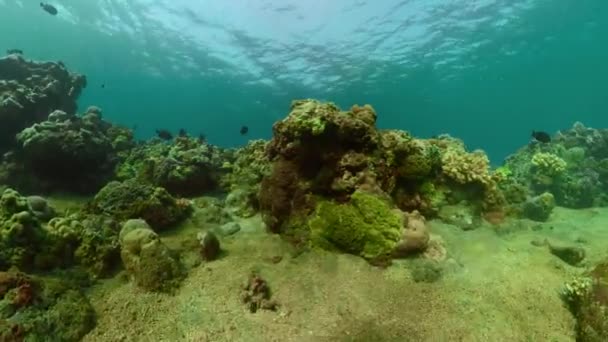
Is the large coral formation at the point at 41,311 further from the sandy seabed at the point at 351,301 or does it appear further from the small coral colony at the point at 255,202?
the sandy seabed at the point at 351,301

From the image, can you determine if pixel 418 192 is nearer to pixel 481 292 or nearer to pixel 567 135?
pixel 481 292

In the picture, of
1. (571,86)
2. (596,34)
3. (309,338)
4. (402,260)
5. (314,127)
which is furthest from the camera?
(571,86)

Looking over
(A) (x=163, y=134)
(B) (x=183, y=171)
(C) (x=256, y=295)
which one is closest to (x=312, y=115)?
(C) (x=256, y=295)

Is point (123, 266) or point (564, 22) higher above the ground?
point (564, 22)

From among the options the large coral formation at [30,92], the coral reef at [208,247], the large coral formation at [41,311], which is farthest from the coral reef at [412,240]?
the large coral formation at [30,92]

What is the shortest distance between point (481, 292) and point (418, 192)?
315 cm

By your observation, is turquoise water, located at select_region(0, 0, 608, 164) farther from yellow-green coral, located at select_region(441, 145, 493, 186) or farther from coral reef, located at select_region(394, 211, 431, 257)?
coral reef, located at select_region(394, 211, 431, 257)

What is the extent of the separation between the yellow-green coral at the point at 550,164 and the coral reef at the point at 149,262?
44.2 feet

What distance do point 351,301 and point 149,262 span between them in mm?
3590

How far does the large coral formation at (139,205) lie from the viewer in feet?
29.8

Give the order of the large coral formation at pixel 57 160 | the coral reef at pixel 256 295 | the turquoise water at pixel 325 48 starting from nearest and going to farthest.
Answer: the coral reef at pixel 256 295 < the large coral formation at pixel 57 160 < the turquoise water at pixel 325 48

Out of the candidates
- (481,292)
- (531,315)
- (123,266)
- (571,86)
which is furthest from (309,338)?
(571,86)

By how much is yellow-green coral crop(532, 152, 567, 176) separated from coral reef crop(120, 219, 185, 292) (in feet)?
44.2

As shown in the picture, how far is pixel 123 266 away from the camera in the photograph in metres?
7.24
